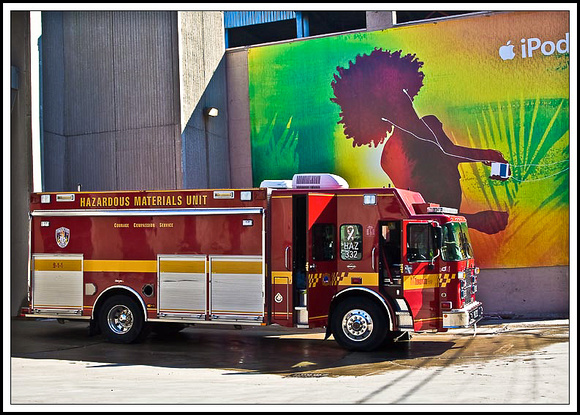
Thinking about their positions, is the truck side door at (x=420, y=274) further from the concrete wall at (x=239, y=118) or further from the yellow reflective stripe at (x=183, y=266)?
the concrete wall at (x=239, y=118)

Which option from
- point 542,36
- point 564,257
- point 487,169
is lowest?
point 564,257

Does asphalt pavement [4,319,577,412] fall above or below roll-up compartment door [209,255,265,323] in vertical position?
below

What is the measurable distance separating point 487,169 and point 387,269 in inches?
244

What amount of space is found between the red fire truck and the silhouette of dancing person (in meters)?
4.16

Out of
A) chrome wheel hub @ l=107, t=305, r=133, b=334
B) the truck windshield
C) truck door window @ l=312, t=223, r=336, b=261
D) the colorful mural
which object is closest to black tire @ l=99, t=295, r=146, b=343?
chrome wheel hub @ l=107, t=305, r=133, b=334

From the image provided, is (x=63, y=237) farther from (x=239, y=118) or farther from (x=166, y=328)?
(x=239, y=118)

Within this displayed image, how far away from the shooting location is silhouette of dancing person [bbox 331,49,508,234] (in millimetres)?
17234

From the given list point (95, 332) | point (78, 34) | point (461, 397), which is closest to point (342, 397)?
point (461, 397)

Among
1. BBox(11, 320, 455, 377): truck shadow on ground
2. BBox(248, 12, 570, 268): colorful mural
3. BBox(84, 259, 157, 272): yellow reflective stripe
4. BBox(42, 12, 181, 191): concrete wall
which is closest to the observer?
BBox(11, 320, 455, 377): truck shadow on ground

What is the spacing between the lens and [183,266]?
1298 centimetres

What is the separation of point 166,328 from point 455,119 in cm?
903

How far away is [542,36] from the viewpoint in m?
16.6

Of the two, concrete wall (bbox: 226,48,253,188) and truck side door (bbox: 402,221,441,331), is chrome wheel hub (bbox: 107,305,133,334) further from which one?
concrete wall (bbox: 226,48,253,188)

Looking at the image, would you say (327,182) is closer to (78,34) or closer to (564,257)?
(564,257)
